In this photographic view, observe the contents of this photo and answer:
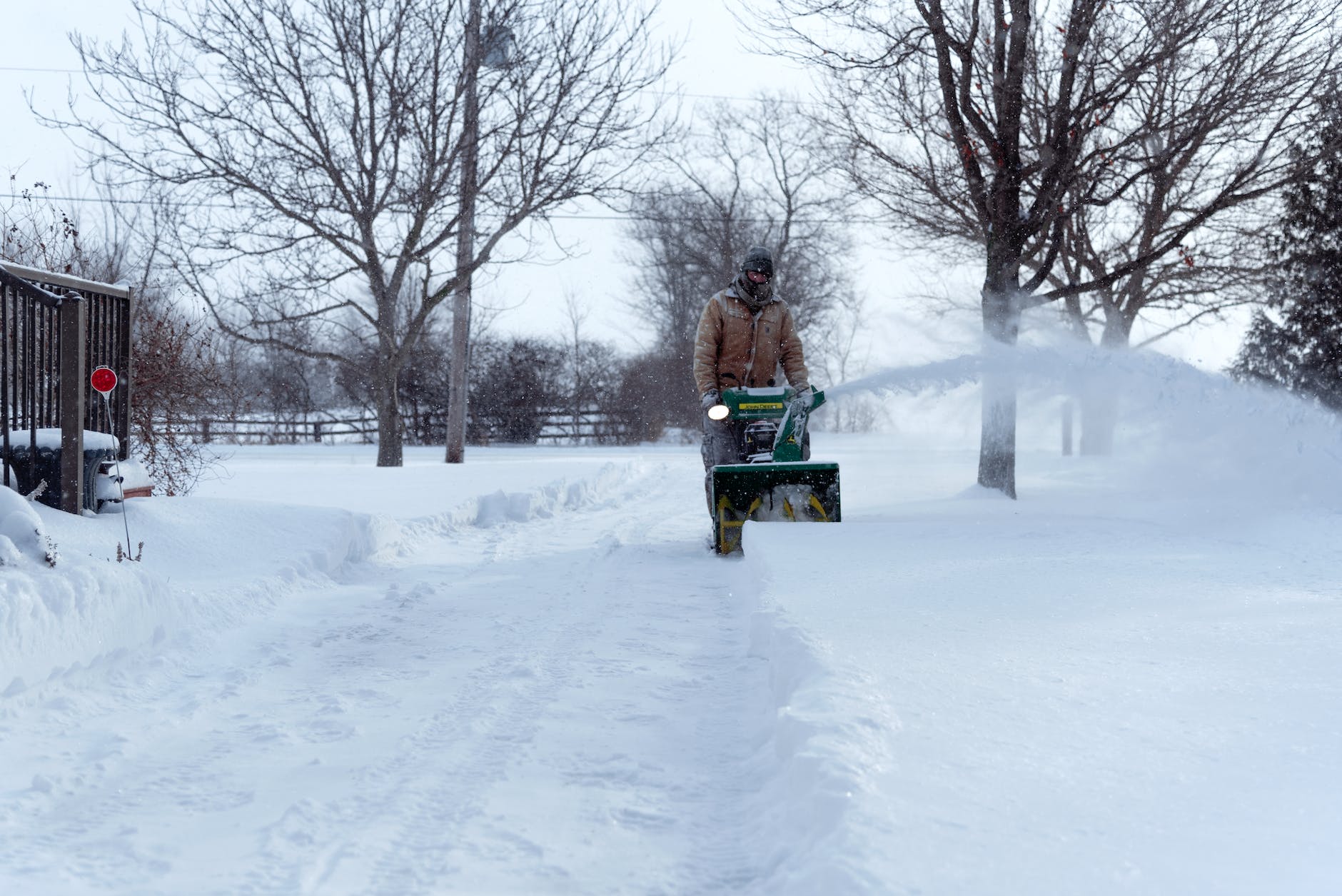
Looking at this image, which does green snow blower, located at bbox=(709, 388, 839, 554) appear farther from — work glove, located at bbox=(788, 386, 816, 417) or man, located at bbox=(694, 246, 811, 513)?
man, located at bbox=(694, 246, 811, 513)

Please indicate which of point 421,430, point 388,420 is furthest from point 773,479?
point 421,430

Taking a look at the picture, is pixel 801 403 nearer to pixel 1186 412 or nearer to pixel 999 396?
pixel 1186 412

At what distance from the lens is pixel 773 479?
25.6ft

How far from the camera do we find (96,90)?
1366 centimetres

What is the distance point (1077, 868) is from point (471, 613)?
4074mm

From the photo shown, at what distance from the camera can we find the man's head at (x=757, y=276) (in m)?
8.09

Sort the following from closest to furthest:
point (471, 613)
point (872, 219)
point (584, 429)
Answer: point (471, 613) < point (872, 219) < point (584, 429)

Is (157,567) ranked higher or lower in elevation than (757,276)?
lower

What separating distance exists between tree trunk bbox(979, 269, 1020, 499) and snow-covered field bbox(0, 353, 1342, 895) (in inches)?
170

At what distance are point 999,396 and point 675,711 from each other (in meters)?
9.07

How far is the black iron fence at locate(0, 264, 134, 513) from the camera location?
625cm

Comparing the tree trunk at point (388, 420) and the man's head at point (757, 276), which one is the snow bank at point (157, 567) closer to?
the man's head at point (757, 276)

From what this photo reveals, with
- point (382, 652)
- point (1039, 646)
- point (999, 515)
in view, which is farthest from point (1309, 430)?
point (382, 652)

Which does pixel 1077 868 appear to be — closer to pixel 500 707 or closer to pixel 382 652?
pixel 500 707
